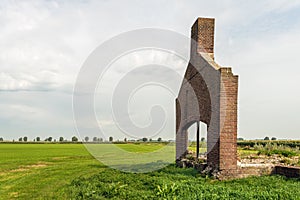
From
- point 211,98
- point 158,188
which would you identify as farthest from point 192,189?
point 211,98

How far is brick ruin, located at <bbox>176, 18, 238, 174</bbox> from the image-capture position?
40.8 ft

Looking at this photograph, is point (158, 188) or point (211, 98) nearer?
point (158, 188)

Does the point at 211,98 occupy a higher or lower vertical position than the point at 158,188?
higher

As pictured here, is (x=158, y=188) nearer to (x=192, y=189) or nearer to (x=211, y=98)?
(x=192, y=189)

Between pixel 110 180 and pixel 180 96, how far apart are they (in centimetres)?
804

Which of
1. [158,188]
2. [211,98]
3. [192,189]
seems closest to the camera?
[192,189]

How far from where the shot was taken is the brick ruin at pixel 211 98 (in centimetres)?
1244

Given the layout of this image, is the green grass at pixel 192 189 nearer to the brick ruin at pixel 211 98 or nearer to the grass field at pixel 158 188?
the grass field at pixel 158 188

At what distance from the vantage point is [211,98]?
13.5 m

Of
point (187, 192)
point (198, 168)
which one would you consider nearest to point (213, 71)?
point (198, 168)

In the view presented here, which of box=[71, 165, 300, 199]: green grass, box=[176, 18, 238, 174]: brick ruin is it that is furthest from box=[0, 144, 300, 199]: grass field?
box=[176, 18, 238, 174]: brick ruin

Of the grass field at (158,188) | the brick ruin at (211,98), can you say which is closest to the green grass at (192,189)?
the grass field at (158,188)

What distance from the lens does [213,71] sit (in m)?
13.4

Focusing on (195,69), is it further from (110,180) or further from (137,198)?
(137,198)
